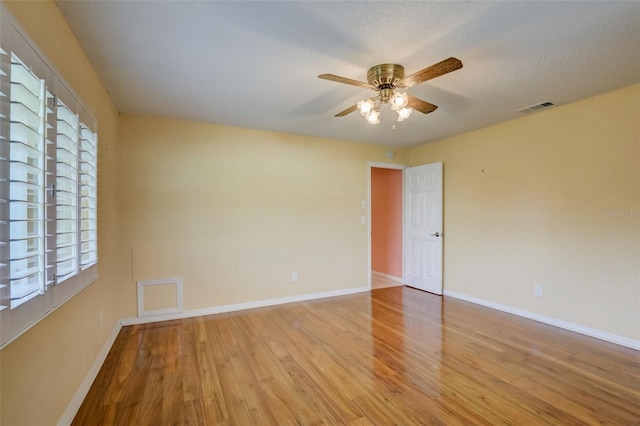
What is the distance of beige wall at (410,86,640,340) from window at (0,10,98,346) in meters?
4.28

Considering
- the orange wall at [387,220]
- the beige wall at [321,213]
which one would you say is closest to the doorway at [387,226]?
the orange wall at [387,220]

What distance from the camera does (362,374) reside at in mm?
2287

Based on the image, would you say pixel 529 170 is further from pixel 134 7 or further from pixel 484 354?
pixel 134 7

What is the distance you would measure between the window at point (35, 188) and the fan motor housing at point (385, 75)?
1951 mm

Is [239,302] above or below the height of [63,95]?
below

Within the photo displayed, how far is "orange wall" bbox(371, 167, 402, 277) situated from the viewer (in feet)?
18.0

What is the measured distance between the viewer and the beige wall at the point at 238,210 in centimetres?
343

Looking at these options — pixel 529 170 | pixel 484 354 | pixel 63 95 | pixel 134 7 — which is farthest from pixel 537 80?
pixel 63 95

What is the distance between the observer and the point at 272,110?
326 centimetres

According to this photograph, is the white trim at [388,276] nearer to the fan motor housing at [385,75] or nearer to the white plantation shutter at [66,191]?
the fan motor housing at [385,75]

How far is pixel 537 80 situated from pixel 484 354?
7.86 feet

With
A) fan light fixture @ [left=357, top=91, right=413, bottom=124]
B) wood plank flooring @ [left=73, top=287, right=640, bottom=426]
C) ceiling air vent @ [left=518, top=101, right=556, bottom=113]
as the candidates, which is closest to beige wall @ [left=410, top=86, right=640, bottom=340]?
ceiling air vent @ [left=518, top=101, right=556, bottom=113]

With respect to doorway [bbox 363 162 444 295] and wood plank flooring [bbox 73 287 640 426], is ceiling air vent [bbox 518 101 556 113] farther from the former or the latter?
wood plank flooring [bbox 73 287 640 426]

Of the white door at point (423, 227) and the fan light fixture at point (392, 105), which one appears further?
the white door at point (423, 227)
